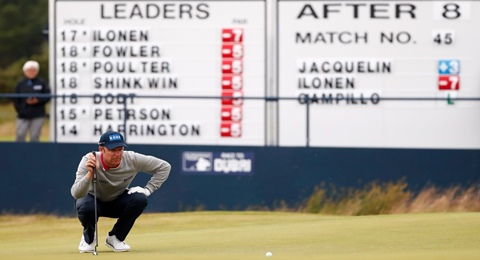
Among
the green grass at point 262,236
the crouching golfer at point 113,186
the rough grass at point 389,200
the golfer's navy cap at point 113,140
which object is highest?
the golfer's navy cap at point 113,140

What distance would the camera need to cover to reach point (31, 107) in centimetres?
2164

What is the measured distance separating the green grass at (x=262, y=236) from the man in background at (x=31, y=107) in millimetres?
1340

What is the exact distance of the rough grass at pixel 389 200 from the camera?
20781 mm

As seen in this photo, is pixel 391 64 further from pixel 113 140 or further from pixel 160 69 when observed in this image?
pixel 113 140

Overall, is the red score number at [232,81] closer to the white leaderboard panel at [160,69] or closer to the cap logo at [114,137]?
the white leaderboard panel at [160,69]

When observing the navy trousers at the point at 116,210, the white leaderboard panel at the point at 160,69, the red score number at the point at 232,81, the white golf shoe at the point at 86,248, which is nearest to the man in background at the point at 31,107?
the white leaderboard panel at the point at 160,69

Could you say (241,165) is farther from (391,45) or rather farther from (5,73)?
(5,73)

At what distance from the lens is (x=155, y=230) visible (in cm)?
1992

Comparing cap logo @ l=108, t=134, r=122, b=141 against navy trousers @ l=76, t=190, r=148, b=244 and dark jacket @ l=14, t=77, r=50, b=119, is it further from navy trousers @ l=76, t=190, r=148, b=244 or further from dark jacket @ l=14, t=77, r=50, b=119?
dark jacket @ l=14, t=77, r=50, b=119

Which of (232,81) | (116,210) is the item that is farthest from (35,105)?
(116,210)

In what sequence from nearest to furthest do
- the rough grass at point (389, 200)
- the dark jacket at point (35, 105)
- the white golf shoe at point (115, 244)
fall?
the white golf shoe at point (115, 244) → the rough grass at point (389, 200) → the dark jacket at point (35, 105)

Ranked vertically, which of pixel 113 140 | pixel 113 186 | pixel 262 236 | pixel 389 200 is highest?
pixel 113 140

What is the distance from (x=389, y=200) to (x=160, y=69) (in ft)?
12.6

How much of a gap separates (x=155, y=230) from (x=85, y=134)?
235 centimetres
